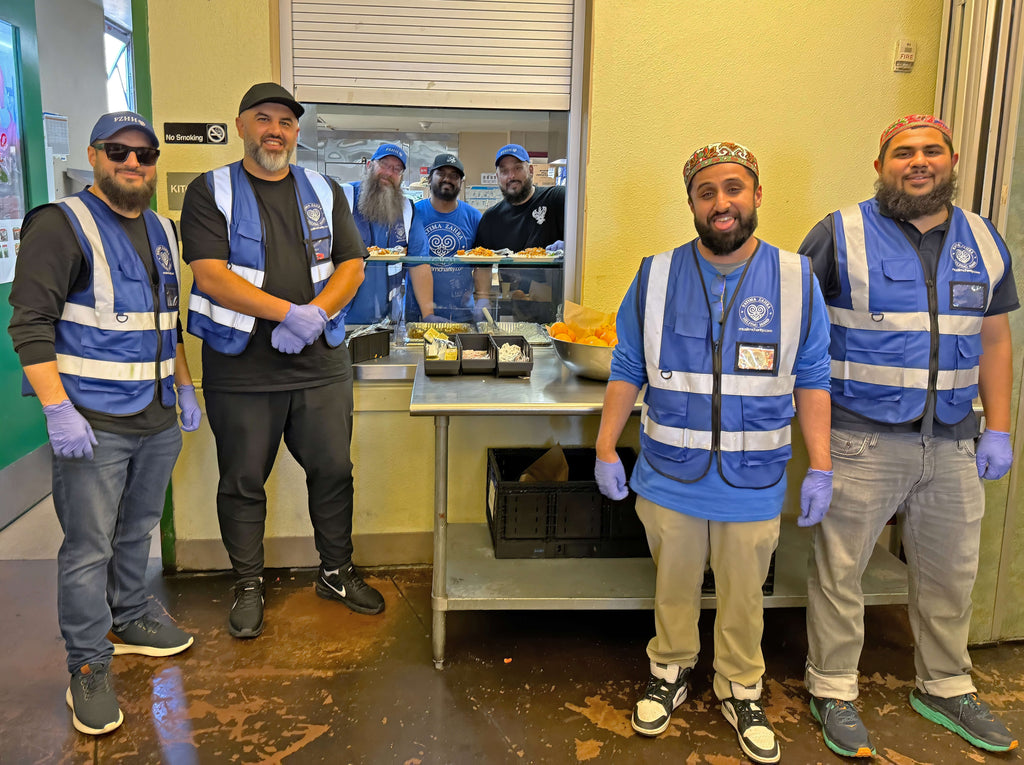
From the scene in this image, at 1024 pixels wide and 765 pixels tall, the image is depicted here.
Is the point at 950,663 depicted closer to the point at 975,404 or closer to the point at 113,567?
the point at 975,404

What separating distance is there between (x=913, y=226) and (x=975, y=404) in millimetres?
601

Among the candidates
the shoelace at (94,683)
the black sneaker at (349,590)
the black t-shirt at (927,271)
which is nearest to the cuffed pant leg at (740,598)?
the black t-shirt at (927,271)

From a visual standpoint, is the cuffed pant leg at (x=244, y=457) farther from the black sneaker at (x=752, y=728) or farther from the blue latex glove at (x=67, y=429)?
the black sneaker at (x=752, y=728)

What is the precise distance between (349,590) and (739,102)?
2477 millimetres

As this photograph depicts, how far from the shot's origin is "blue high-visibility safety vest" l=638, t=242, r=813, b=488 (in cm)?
214

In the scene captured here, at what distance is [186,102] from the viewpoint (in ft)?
10.0

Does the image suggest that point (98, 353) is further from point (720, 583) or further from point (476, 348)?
point (720, 583)

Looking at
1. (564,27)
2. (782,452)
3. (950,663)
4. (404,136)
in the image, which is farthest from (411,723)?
(564,27)

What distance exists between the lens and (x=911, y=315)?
2.21 metres

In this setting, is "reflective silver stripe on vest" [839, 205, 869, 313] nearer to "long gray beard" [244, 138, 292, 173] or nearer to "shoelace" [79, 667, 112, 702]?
"long gray beard" [244, 138, 292, 173]

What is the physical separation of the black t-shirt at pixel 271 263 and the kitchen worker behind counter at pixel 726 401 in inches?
42.8

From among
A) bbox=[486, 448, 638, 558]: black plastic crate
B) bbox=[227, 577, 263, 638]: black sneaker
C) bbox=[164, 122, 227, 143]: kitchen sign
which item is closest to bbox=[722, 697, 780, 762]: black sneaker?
bbox=[486, 448, 638, 558]: black plastic crate

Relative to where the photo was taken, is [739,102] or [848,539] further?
[739,102]

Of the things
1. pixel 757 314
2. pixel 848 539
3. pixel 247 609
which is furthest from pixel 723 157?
pixel 247 609
